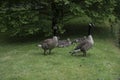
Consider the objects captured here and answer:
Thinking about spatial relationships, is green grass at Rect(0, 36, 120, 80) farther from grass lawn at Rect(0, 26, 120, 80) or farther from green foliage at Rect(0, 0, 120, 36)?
green foliage at Rect(0, 0, 120, 36)

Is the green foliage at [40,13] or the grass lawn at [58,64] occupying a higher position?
the green foliage at [40,13]

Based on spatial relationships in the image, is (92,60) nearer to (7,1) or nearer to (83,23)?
(7,1)

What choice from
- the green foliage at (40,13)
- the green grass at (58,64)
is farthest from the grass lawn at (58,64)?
the green foliage at (40,13)

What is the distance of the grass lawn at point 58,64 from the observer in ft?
46.4

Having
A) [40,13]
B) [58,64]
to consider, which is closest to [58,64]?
[58,64]

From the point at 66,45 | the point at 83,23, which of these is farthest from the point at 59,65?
the point at 83,23

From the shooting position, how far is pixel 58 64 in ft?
51.5

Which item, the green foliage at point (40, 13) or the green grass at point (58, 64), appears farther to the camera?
the green foliage at point (40, 13)

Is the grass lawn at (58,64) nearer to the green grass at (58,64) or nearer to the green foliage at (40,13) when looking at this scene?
the green grass at (58,64)

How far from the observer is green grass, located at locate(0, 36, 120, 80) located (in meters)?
14.1

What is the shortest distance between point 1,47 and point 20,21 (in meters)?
2.04

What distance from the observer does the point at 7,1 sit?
839 inches

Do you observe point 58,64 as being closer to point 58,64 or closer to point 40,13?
point 58,64

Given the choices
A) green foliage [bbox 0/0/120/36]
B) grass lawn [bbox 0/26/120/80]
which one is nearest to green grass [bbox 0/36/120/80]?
grass lawn [bbox 0/26/120/80]
